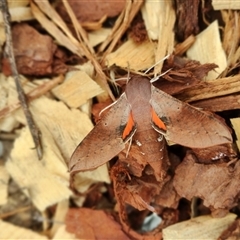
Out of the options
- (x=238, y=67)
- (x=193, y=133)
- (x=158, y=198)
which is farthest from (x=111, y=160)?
(x=238, y=67)

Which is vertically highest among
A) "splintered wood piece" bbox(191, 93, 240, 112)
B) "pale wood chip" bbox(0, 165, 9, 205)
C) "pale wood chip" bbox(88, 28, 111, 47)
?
"pale wood chip" bbox(88, 28, 111, 47)

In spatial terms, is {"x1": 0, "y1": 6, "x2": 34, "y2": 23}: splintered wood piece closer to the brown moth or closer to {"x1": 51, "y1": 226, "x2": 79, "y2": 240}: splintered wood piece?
the brown moth

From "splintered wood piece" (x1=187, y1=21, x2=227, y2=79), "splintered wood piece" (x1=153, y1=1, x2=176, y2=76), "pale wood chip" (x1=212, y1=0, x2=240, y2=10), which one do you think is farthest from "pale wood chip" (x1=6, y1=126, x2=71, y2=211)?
"pale wood chip" (x1=212, y1=0, x2=240, y2=10)

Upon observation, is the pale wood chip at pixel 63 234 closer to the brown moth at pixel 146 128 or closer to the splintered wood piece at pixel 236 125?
the brown moth at pixel 146 128

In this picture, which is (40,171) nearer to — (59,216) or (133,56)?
(59,216)

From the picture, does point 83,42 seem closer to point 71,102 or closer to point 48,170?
point 71,102

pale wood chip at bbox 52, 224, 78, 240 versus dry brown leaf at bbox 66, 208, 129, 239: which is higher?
dry brown leaf at bbox 66, 208, 129, 239
